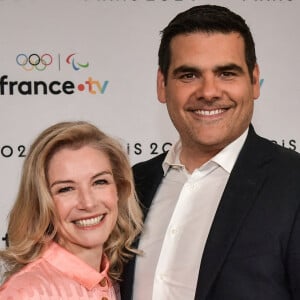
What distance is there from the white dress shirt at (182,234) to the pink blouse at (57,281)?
13 centimetres

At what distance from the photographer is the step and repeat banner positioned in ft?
8.85

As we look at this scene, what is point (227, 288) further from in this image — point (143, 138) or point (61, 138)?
point (143, 138)

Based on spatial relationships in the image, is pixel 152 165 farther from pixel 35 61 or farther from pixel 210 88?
pixel 35 61

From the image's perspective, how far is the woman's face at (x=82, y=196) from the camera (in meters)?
1.74

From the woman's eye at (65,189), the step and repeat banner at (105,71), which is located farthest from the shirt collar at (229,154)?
the step and repeat banner at (105,71)

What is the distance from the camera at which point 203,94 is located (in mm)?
1771

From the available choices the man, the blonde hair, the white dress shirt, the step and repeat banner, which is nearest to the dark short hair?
the man

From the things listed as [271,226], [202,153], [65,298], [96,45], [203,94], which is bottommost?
[65,298]

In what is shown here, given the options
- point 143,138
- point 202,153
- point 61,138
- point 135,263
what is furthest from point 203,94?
point 143,138

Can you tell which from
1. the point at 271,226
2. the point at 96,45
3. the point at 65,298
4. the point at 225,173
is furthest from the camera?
the point at 96,45


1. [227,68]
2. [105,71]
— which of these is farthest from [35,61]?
[227,68]

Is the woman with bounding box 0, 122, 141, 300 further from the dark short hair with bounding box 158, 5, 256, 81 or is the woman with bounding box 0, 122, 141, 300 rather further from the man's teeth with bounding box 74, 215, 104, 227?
the dark short hair with bounding box 158, 5, 256, 81

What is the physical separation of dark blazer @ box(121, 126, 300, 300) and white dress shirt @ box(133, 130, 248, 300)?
88 millimetres

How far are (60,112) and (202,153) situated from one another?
3.28 feet
